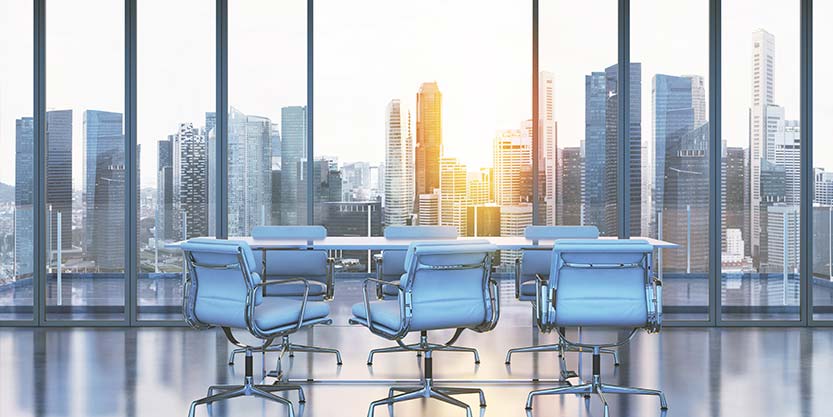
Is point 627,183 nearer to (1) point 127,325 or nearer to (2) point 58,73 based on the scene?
(1) point 127,325

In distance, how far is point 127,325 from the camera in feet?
24.2

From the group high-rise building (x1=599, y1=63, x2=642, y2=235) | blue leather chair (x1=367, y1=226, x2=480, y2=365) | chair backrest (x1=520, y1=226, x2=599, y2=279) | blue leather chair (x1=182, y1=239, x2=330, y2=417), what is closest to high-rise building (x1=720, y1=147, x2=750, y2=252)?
high-rise building (x1=599, y1=63, x2=642, y2=235)

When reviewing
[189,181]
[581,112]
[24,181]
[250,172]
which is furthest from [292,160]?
[581,112]

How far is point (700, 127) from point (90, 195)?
5.47 meters

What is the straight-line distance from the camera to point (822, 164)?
7359 mm

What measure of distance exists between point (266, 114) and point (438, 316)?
3748mm

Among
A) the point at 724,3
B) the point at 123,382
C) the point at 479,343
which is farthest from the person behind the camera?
the point at 724,3

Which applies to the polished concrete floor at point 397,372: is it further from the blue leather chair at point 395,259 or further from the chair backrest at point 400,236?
the chair backrest at point 400,236

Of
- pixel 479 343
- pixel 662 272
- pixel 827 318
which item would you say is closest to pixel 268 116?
pixel 479 343

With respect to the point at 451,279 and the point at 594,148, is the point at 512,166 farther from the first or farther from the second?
the point at 451,279

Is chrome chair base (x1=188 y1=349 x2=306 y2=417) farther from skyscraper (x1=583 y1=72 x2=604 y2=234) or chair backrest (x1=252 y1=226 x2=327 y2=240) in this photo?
skyscraper (x1=583 y1=72 x2=604 y2=234)

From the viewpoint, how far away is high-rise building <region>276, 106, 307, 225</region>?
7.48 metres

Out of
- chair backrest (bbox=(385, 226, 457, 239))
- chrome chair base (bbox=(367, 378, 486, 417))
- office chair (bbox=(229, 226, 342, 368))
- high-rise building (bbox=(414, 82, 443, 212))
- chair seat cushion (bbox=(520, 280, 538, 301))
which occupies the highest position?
high-rise building (bbox=(414, 82, 443, 212))

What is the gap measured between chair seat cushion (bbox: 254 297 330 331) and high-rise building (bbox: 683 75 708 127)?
13.8 feet
